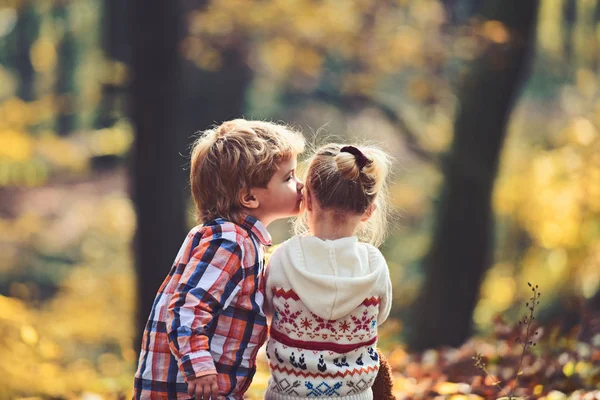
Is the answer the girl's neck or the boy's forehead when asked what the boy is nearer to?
the boy's forehead

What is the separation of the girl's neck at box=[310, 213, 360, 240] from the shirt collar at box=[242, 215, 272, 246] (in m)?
0.17

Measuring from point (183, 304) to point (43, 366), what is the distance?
2.19m

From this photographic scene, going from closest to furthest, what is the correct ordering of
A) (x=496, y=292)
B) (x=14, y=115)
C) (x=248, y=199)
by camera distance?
(x=248, y=199) < (x=14, y=115) < (x=496, y=292)

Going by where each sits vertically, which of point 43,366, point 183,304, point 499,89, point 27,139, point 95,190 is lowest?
point 95,190

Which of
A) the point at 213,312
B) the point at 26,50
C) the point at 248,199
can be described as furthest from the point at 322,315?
the point at 26,50

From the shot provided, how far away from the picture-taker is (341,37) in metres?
7.82

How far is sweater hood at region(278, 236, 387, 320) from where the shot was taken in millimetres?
2193

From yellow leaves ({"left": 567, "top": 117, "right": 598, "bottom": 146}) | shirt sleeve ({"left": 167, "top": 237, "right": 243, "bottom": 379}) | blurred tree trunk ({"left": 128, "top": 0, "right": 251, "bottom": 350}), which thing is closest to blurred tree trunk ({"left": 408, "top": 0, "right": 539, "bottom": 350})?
yellow leaves ({"left": 567, "top": 117, "right": 598, "bottom": 146})

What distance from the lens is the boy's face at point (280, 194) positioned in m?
2.30

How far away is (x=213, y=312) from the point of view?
2129mm

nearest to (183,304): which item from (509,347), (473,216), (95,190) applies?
(509,347)

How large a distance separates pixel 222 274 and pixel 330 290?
13.4 inches

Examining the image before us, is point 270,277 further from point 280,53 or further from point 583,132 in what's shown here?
point 280,53

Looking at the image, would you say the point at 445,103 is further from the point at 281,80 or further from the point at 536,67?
the point at 536,67
